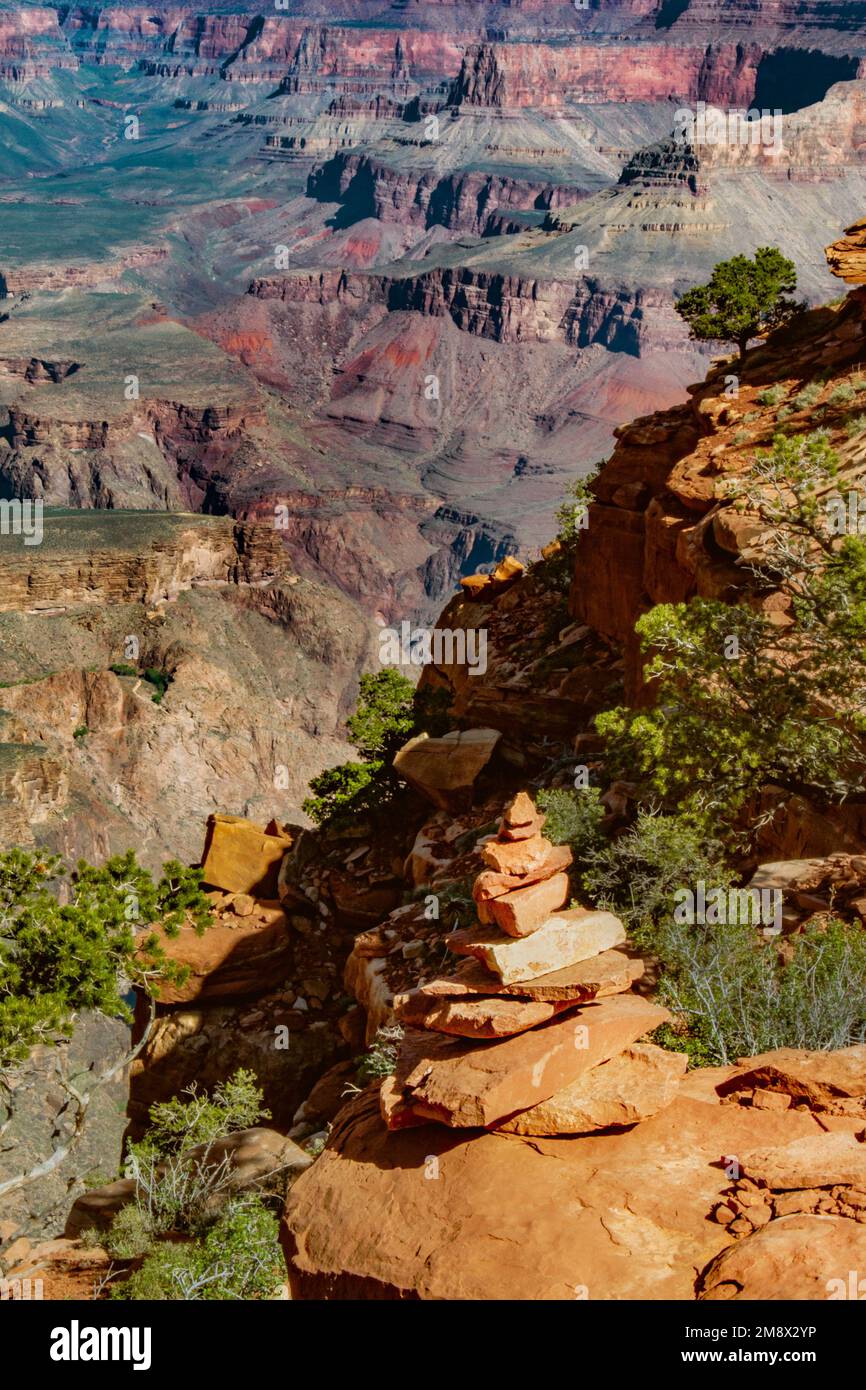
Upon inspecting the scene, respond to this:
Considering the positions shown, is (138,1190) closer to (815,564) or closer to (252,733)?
(815,564)

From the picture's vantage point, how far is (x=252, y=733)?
263 feet

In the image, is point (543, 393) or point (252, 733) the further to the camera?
point (543, 393)

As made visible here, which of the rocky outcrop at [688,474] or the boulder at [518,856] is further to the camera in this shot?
the rocky outcrop at [688,474]

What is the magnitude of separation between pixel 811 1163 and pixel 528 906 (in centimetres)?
364

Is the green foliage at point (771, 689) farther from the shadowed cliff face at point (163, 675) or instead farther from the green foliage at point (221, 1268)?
the shadowed cliff face at point (163, 675)

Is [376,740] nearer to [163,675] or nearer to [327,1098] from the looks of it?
[327,1098]

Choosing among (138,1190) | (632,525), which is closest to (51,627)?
(632,525)

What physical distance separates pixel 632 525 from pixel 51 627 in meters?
55.3

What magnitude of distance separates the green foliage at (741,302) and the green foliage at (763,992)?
62.0 feet

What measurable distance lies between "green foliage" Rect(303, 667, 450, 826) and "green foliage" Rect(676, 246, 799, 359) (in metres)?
10.6

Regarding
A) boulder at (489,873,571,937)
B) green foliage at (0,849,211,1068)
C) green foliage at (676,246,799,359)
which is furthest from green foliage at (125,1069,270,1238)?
green foliage at (676,246,799,359)

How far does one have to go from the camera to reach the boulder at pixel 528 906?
14.5 meters

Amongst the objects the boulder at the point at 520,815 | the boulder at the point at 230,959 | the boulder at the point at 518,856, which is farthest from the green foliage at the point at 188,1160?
the boulder at the point at 520,815

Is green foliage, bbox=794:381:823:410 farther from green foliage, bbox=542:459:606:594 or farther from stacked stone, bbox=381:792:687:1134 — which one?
stacked stone, bbox=381:792:687:1134
